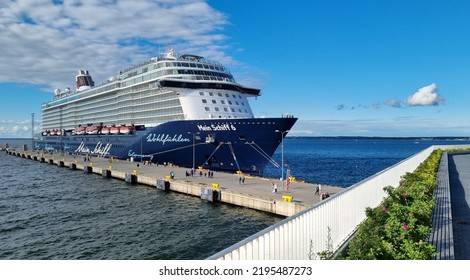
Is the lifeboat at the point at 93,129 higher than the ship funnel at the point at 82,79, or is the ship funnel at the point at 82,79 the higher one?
the ship funnel at the point at 82,79

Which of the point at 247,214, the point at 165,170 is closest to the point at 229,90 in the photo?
the point at 165,170

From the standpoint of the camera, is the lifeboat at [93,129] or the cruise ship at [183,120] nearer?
the cruise ship at [183,120]

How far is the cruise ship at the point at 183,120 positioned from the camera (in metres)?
44.9

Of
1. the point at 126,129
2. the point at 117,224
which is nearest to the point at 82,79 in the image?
the point at 126,129

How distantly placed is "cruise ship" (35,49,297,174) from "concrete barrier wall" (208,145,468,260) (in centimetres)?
2933

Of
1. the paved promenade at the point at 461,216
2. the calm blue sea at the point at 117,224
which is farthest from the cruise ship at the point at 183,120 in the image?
the paved promenade at the point at 461,216

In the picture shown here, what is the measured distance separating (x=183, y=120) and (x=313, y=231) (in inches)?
1543

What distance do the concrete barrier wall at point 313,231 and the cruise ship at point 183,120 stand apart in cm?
2933

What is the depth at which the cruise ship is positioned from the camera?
4494 centimetres

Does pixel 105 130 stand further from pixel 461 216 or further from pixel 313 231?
pixel 313 231

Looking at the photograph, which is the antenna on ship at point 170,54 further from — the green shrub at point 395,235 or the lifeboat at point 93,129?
the green shrub at point 395,235

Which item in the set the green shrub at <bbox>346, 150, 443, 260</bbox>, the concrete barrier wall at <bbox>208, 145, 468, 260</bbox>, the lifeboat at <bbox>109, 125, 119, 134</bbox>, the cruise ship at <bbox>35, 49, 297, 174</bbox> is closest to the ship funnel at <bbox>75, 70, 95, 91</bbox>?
the cruise ship at <bbox>35, 49, 297, 174</bbox>

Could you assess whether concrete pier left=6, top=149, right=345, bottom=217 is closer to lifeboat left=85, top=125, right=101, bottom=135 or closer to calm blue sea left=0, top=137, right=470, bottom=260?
calm blue sea left=0, top=137, right=470, bottom=260
